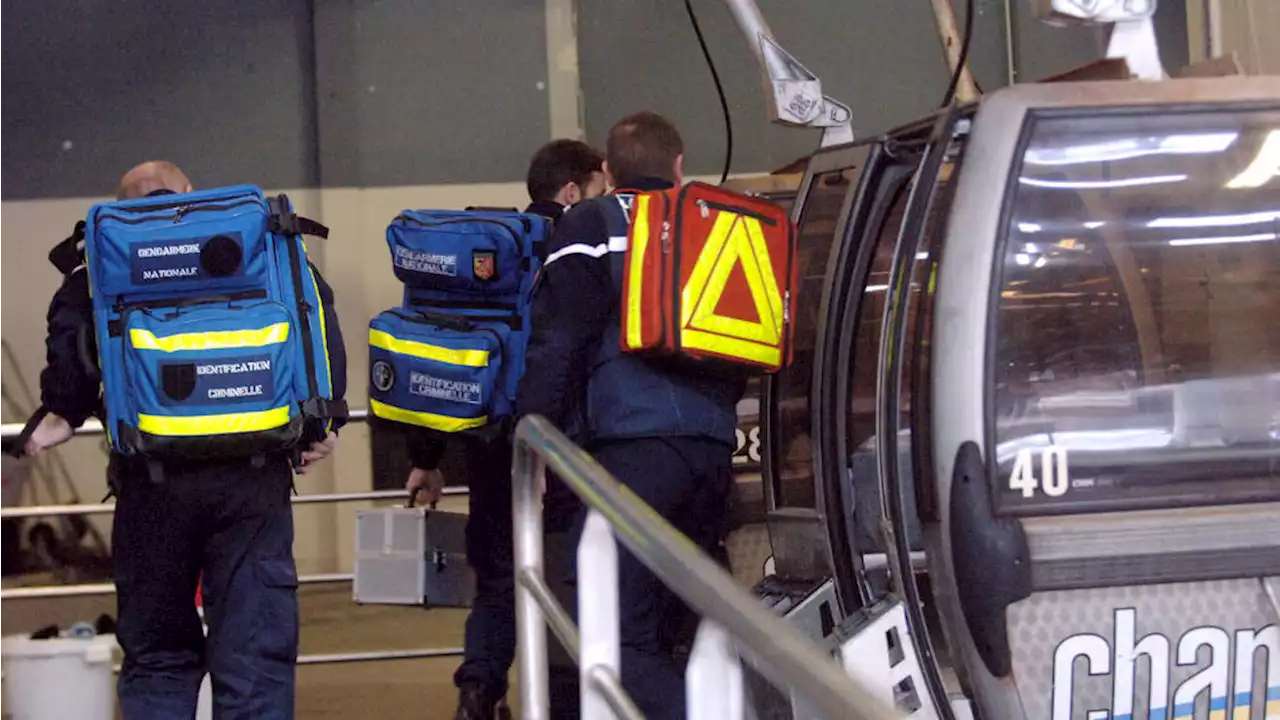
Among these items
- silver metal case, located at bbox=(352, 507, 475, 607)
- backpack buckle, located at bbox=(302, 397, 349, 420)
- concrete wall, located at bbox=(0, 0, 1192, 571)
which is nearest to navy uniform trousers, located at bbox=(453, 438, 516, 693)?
silver metal case, located at bbox=(352, 507, 475, 607)

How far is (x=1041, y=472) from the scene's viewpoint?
3.10 meters

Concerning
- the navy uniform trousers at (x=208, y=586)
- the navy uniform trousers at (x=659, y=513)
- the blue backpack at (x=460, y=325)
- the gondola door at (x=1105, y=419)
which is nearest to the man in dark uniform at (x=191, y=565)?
the navy uniform trousers at (x=208, y=586)

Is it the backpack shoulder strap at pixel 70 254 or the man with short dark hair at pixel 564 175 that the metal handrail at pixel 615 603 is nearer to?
the backpack shoulder strap at pixel 70 254

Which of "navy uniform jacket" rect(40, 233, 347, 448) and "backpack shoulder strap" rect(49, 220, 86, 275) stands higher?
"backpack shoulder strap" rect(49, 220, 86, 275)

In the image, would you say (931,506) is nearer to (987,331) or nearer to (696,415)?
(987,331)

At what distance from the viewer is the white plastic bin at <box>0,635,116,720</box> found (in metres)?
5.11

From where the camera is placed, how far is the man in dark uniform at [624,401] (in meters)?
4.11

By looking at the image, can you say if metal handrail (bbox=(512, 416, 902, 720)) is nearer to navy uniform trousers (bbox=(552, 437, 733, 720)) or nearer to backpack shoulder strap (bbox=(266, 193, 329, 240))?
navy uniform trousers (bbox=(552, 437, 733, 720))

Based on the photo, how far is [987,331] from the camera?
3074mm

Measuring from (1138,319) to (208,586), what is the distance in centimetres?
249

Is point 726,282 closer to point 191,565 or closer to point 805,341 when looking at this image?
point 805,341

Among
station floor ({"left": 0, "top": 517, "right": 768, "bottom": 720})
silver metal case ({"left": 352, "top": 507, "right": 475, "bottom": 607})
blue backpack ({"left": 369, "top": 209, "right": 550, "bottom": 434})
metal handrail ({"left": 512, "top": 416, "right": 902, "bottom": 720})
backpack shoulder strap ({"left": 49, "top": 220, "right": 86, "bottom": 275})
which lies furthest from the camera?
station floor ({"left": 0, "top": 517, "right": 768, "bottom": 720})

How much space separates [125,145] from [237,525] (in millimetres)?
6671

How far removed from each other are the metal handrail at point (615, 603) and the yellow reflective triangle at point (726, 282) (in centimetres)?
78
